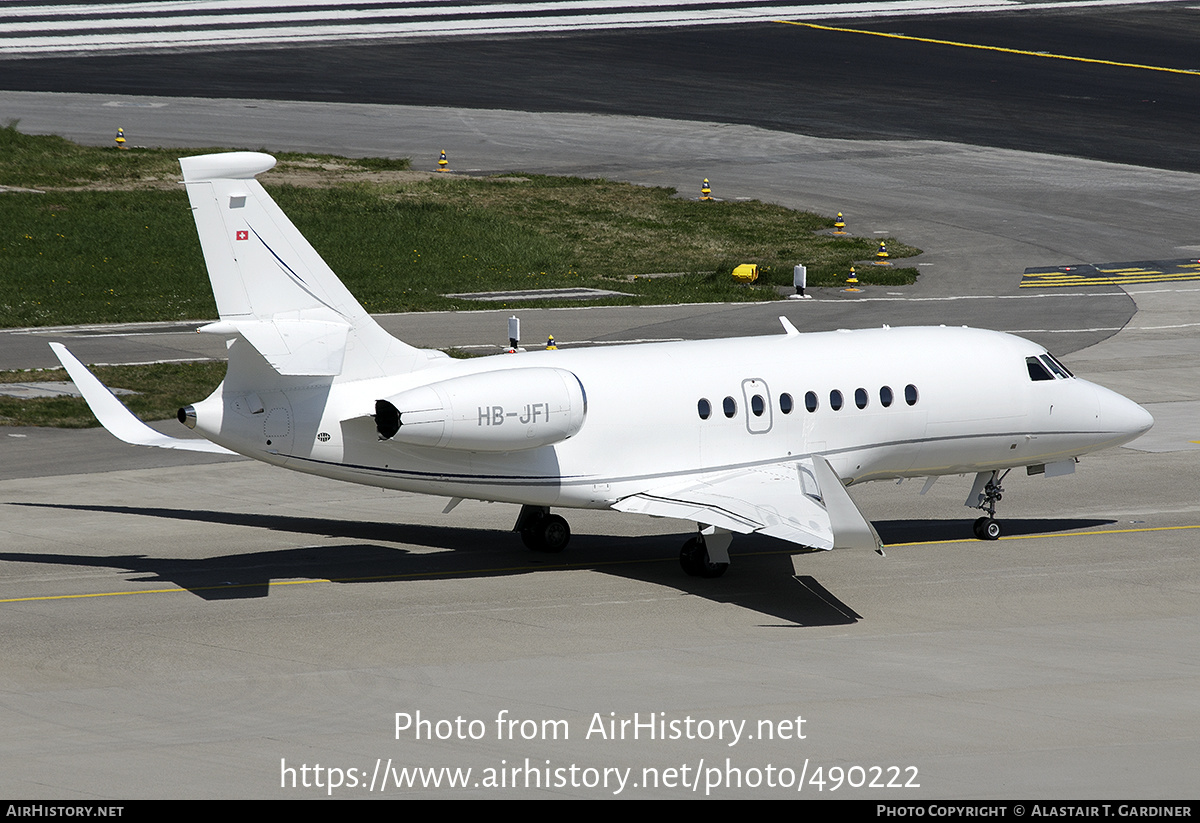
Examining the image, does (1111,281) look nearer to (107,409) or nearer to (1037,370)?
(1037,370)

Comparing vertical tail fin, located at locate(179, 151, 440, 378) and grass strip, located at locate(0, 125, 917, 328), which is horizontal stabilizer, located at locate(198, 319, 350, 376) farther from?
grass strip, located at locate(0, 125, 917, 328)

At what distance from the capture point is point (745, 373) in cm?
2402

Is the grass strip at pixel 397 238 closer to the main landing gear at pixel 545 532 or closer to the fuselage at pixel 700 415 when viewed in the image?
the main landing gear at pixel 545 532

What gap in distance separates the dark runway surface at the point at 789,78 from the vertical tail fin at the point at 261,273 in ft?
174

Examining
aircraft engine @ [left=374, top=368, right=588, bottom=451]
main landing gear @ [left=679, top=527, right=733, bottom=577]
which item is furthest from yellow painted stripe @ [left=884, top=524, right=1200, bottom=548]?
aircraft engine @ [left=374, top=368, right=588, bottom=451]

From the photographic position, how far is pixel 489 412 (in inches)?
862

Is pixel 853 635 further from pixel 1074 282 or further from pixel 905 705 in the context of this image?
pixel 1074 282

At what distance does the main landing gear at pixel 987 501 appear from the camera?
85.3 feet

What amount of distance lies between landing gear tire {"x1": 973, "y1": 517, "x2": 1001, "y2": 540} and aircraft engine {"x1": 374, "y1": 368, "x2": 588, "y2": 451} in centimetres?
760

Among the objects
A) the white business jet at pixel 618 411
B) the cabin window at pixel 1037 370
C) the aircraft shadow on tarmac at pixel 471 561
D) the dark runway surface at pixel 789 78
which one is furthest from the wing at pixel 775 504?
the dark runway surface at pixel 789 78

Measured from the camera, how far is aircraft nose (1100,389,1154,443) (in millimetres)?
26312

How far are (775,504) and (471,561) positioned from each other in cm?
504

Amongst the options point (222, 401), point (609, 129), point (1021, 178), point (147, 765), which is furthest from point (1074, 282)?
point (147, 765)

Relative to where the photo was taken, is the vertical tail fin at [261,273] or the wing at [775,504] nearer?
the wing at [775,504]
